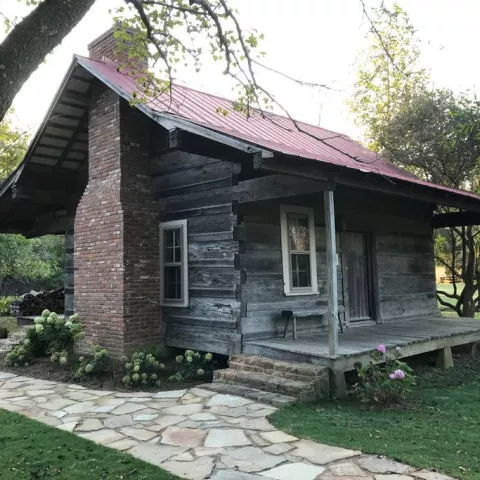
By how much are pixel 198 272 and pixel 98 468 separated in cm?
489

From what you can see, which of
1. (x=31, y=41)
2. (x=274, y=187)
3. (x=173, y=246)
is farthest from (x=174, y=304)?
(x=31, y=41)

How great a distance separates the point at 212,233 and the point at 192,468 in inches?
194

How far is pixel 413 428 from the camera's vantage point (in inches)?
211

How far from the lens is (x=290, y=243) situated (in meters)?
9.36

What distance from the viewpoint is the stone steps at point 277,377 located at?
21.5 feet

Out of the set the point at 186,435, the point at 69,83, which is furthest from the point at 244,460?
the point at 69,83

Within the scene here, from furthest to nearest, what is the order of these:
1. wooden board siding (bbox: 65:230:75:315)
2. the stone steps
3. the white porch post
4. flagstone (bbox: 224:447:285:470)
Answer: wooden board siding (bbox: 65:230:75:315) < the white porch post < the stone steps < flagstone (bbox: 224:447:285:470)

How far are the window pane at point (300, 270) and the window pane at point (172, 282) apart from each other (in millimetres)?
2094

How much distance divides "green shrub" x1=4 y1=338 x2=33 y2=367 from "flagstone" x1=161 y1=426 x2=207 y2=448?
5179 mm

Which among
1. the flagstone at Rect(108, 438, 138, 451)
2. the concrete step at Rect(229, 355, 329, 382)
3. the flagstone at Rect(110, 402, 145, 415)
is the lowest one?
the flagstone at Rect(108, 438, 138, 451)

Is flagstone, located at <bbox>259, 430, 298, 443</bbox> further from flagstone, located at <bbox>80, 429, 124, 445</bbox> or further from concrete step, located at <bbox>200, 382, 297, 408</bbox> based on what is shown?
flagstone, located at <bbox>80, 429, 124, 445</bbox>

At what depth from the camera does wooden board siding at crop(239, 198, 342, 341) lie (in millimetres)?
8523

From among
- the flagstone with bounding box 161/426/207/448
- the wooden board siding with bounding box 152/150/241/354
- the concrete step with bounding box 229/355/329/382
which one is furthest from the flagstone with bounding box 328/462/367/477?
the wooden board siding with bounding box 152/150/241/354

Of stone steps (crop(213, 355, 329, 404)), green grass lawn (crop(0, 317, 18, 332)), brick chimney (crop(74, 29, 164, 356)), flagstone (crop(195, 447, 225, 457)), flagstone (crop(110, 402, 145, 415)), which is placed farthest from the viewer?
green grass lawn (crop(0, 317, 18, 332))
